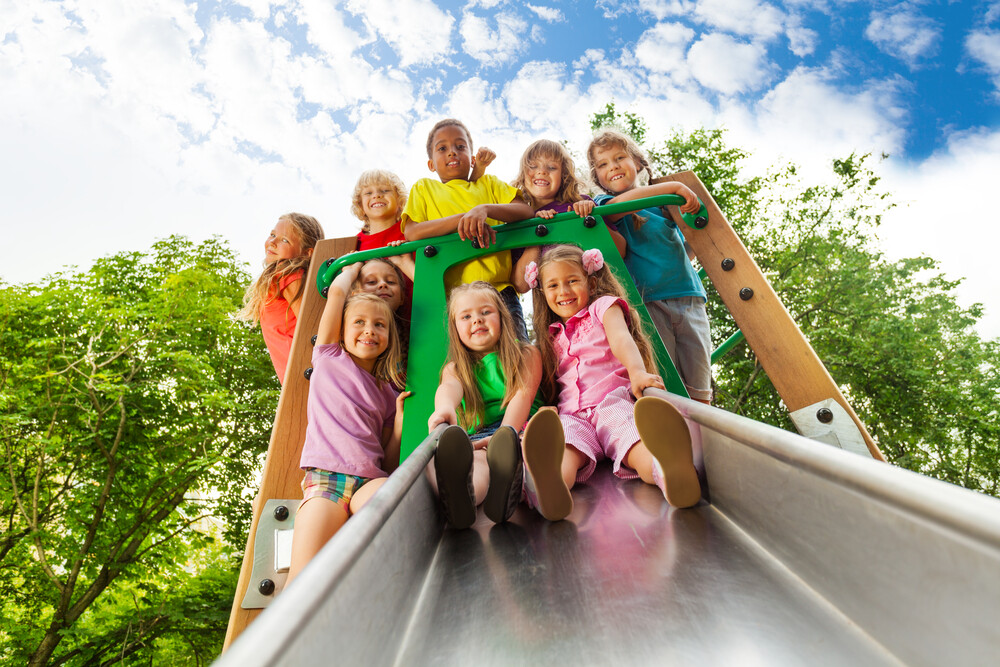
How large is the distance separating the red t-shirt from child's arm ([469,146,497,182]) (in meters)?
1.08

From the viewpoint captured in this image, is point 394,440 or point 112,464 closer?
point 394,440

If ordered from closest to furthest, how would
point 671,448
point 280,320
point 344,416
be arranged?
point 671,448 < point 344,416 < point 280,320

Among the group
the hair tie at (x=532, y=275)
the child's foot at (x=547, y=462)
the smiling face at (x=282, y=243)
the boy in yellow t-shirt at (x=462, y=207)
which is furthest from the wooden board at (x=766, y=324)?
the smiling face at (x=282, y=243)

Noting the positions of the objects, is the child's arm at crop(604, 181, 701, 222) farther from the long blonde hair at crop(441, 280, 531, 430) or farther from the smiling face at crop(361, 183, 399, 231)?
the smiling face at crop(361, 183, 399, 231)

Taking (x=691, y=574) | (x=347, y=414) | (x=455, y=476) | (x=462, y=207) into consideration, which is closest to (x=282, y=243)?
(x=462, y=207)

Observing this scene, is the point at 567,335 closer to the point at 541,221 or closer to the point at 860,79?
the point at 541,221

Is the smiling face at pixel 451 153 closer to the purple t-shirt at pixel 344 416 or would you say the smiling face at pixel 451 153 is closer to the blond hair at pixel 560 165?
the blond hair at pixel 560 165

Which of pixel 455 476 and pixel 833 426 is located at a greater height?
pixel 455 476

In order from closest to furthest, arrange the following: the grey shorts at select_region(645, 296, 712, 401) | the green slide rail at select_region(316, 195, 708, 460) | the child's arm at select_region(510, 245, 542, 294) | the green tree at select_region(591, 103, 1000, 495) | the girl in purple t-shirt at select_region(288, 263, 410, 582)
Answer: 1. the girl in purple t-shirt at select_region(288, 263, 410, 582)
2. the green slide rail at select_region(316, 195, 708, 460)
3. the child's arm at select_region(510, 245, 542, 294)
4. the grey shorts at select_region(645, 296, 712, 401)
5. the green tree at select_region(591, 103, 1000, 495)

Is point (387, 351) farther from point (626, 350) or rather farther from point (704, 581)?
point (704, 581)

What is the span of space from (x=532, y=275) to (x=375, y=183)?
4.27 feet

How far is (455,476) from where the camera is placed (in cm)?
149

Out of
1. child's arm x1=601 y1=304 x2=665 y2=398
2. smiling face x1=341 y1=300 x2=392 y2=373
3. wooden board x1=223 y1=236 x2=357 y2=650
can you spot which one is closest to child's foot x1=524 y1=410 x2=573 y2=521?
child's arm x1=601 y1=304 x2=665 y2=398

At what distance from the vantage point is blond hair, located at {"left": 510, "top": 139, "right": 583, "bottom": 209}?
2.84 m
